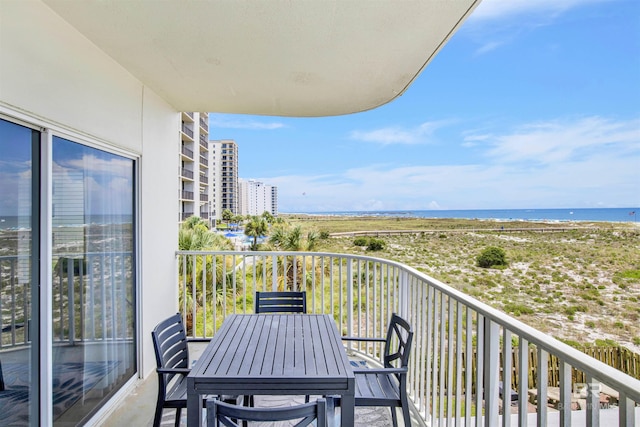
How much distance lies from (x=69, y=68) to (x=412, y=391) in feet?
10.4

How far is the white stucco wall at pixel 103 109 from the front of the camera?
5.30ft

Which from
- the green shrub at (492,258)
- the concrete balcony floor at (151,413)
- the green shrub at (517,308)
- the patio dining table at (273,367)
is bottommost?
the green shrub at (517,308)

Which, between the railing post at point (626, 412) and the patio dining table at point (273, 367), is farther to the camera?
the patio dining table at point (273, 367)

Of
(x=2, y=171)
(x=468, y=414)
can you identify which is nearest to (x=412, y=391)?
(x=468, y=414)

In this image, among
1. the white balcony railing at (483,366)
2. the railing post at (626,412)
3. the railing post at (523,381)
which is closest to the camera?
the railing post at (626,412)

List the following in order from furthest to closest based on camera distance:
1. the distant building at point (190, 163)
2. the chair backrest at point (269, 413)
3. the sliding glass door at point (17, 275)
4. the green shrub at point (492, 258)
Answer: the distant building at point (190, 163) → the green shrub at point (492, 258) → the sliding glass door at point (17, 275) → the chair backrest at point (269, 413)

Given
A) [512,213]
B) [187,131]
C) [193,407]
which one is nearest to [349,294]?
[193,407]

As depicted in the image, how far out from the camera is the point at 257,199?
28.2 m

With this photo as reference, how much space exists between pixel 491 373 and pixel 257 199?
27.5 meters

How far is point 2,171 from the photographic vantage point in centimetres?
159

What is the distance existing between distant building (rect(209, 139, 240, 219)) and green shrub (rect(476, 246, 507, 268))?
986 inches

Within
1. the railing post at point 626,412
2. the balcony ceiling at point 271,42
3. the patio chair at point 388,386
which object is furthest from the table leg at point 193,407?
the balcony ceiling at point 271,42

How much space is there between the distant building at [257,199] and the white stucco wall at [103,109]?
2215 centimetres

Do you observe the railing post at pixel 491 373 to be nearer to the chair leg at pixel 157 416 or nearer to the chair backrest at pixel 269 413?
the chair backrest at pixel 269 413
